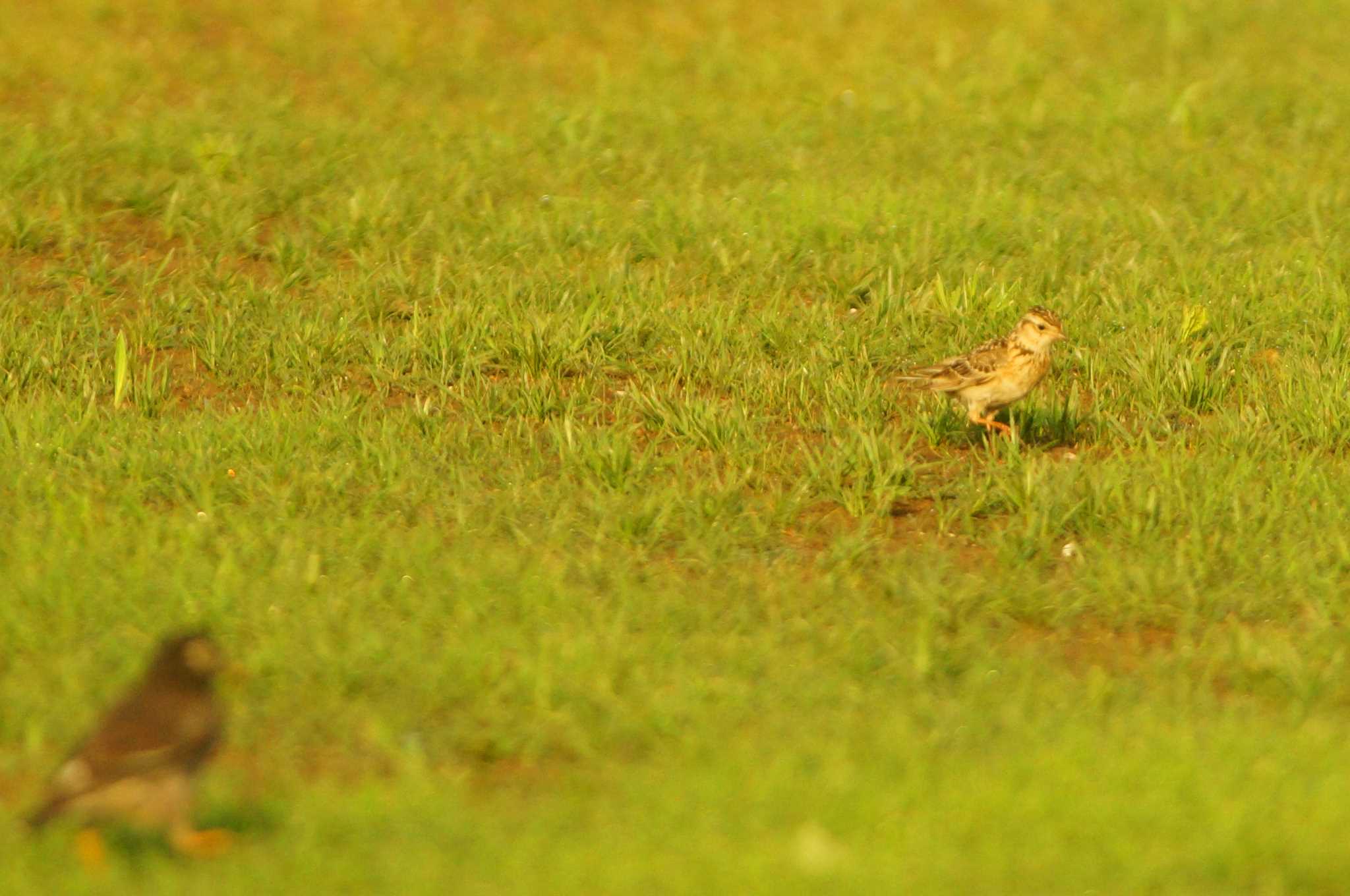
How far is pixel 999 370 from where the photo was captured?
28.1 feet

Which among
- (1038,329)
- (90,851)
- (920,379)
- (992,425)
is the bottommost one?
(992,425)

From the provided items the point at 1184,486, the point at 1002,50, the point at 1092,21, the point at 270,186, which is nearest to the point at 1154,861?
the point at 1184,486

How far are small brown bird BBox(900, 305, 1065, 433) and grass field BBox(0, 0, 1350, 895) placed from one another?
0.24 m

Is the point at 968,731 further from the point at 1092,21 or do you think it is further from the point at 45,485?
the point at 1092,21

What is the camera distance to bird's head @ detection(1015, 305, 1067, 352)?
8711 mm

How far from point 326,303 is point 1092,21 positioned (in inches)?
354

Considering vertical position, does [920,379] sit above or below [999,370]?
below

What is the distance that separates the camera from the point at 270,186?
461 inches

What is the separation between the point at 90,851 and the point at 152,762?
1.03 ft

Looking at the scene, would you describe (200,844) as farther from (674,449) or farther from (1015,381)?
(1015,381)

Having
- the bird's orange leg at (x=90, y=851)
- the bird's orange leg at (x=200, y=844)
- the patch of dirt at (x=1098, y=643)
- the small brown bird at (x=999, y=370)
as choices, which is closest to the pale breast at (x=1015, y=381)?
the small brown bird at (x=999, y=370)

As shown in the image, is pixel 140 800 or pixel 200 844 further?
pixel 200 844

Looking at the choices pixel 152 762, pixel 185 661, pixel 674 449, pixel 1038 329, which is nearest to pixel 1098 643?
pixel 1038 329

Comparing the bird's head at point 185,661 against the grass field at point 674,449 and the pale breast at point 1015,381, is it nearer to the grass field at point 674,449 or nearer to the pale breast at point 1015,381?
the grass field at point 674,449
